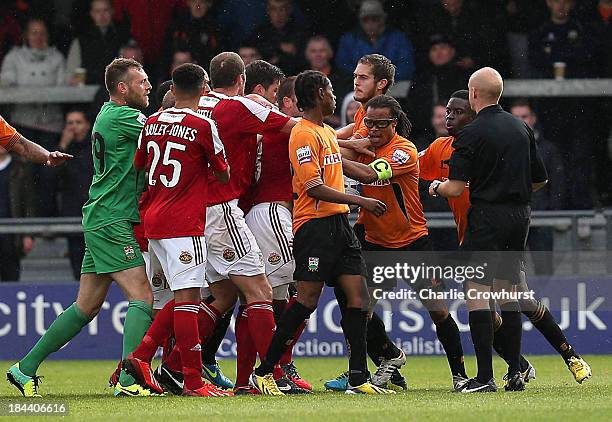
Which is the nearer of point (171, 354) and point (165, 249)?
point (165, 249)

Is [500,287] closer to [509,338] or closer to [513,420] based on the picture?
[509,338]

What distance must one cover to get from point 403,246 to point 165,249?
1.62 metres

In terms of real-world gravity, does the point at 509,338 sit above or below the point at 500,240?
below

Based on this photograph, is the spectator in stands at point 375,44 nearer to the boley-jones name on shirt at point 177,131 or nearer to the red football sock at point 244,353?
the red football sock at point 244,353

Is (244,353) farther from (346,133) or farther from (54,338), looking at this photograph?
(346,133)

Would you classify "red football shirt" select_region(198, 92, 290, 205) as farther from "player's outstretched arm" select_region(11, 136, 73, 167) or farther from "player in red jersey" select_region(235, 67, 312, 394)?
"player's outstretched arm" select_region(11, 136, 73, 167)

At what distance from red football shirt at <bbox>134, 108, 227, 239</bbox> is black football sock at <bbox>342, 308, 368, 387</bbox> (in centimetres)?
105

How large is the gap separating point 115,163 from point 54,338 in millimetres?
1207

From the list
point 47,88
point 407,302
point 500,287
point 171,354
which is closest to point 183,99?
point 171,354

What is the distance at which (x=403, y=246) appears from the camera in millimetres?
8914

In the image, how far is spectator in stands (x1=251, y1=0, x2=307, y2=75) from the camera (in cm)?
1337

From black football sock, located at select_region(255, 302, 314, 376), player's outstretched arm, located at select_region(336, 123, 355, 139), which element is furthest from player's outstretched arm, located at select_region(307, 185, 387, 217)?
player's outstretched arm, located at select_region(336, 123, 355, 139)

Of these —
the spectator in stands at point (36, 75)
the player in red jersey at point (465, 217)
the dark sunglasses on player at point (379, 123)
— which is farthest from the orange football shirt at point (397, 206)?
the spectator in stands at point (36, 75)

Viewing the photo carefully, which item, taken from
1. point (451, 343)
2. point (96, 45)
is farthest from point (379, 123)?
point (96, 45)
